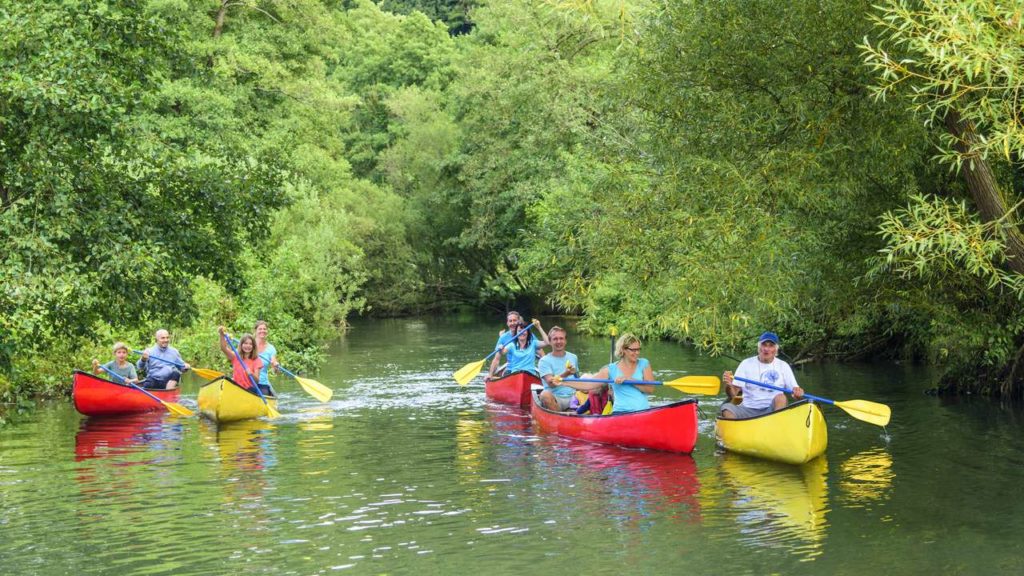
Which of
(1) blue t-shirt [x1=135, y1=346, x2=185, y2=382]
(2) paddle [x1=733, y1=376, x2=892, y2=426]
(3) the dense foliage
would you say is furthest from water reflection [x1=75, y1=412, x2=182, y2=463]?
(2) paddle [x1=733, y1=376, x2=892, y2=426]

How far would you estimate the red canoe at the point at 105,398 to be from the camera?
17484mm

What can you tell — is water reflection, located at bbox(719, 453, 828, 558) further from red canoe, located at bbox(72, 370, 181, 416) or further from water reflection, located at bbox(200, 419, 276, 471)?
red canoe, located at bbox(72, 370, 181, 416)

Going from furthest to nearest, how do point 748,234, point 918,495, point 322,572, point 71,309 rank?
point 748,234 < point 71,309 < point 918,495 < point 322,572

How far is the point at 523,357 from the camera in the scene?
2016 centimetres

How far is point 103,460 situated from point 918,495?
8996 millimetres

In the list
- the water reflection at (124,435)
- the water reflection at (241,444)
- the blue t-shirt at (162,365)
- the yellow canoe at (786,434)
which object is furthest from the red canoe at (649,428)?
the blue t-shirt at (162,365)

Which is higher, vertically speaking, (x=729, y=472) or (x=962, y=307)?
(x=962, y=307)

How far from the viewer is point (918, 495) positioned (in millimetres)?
11039

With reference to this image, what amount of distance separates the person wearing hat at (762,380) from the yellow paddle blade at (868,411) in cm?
61

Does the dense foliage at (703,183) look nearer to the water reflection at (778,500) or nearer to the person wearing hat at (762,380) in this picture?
the person wearing hat at (762,380)

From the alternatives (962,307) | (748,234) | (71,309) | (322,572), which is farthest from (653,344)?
(322,572)

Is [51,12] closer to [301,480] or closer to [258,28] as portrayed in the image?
[301,480]

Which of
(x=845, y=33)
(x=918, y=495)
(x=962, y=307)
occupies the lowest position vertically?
(x=918, y=495)

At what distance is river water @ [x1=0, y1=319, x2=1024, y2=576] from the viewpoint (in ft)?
29.0
